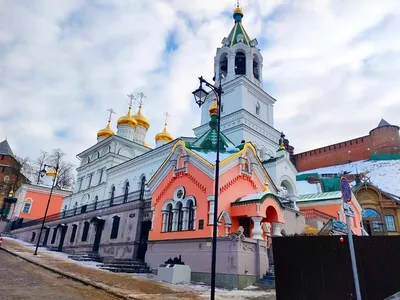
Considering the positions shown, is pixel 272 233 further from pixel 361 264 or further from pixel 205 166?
pixel 361 264

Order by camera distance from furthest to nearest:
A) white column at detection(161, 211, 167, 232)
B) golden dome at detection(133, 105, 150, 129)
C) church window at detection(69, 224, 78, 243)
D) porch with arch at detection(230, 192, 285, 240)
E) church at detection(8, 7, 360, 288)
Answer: golden dome at detection(133, 105, 150, 129)
church window at detection(69, 224, 78, 243)
white column at detection(161, 211, 167, 232)
porch with arch at detection(230, 192, 285, 240)
church at detection(8, 7, 360, 288)

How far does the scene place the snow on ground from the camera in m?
44.7

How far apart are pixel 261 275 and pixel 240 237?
1.89 metres

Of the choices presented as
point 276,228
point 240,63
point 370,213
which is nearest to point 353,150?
point 370,213

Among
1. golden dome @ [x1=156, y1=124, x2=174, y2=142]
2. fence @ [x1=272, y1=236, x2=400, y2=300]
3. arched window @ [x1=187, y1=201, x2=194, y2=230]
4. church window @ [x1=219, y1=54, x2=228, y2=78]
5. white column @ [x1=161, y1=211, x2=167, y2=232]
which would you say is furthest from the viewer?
golden dome @ [x1=156, y1=124, x2=174, y2=142]

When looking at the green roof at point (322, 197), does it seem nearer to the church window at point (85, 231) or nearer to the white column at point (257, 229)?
the white column at point (257, 229)

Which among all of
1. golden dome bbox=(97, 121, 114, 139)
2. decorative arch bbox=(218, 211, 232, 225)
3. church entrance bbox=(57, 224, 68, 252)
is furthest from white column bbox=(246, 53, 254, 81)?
church entrance bbox=(57, 224, 68, 252)

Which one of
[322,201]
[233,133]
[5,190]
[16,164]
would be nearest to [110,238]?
[233,133]

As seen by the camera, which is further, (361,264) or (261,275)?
(261,275)

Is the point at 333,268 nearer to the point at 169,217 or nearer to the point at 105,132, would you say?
the point at 169,217

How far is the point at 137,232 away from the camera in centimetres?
1670

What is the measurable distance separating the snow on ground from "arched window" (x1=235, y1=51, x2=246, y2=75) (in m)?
28.8

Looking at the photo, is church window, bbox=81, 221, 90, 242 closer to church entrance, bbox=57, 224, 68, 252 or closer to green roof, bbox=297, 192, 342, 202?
church entrance, bbox=57, 224, 68, 252

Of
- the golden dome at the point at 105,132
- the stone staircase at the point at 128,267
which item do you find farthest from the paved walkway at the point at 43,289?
the golden dome at the point at 105,132
